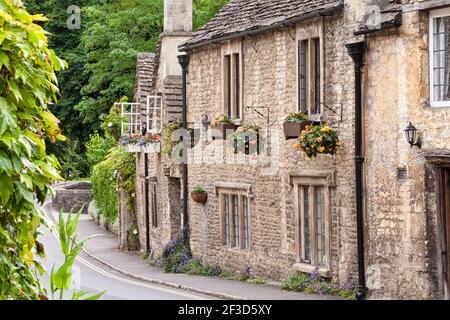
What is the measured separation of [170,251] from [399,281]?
1220cm

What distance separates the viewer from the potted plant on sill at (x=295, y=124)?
21266 mm

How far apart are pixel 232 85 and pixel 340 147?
6.09 m

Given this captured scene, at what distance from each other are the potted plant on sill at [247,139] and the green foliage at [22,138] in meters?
15.5

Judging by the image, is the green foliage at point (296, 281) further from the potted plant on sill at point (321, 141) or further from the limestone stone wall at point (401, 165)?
the potted plant on sill at point (321, 141)

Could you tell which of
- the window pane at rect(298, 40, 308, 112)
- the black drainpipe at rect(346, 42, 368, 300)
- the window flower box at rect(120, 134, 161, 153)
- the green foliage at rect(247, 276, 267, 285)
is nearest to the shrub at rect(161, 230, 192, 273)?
the window flower box at rect(120, 134, 161, 153)

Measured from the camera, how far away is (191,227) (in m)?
28.9

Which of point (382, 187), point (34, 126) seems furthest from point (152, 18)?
point (34, 126)

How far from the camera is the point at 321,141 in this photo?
66.1 feet

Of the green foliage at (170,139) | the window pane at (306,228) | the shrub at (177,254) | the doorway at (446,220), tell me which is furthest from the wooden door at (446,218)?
the green foliage at (170,139)

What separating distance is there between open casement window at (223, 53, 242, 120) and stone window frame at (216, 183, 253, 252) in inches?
66.5

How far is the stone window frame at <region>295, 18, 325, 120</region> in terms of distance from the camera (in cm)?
2122

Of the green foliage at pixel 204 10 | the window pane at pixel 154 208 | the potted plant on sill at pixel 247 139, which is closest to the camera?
the potted plant on sill at pixel 247 139

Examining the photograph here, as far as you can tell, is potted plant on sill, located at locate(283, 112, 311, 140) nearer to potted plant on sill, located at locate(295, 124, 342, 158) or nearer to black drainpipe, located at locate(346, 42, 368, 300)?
potted plant on sill, located at locate(295, 124, 342, 158)
